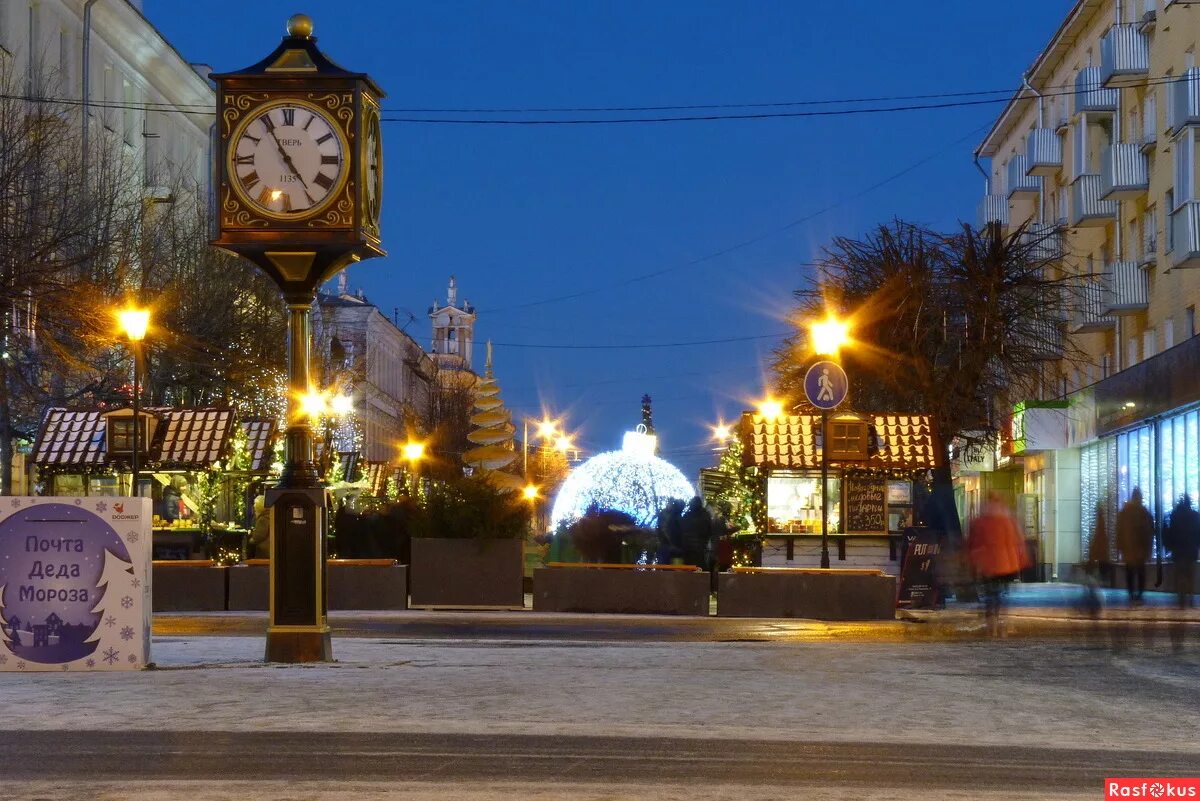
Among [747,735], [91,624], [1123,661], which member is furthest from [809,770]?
[1123,661]

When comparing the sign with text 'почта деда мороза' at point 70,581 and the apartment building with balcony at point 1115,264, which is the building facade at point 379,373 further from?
the sign with text 'почта деда мороза' at point 70,581

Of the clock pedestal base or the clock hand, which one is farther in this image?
the clock hand

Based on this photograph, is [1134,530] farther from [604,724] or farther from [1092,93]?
[1092,93]

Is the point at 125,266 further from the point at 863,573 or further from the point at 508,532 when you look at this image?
the point at 863,573

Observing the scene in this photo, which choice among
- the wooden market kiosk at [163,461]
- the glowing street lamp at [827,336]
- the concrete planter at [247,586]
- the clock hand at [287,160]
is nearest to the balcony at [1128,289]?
the glowing street lamp at [827,336]

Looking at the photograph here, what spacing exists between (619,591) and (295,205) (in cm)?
1388

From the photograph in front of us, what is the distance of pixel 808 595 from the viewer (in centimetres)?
2806

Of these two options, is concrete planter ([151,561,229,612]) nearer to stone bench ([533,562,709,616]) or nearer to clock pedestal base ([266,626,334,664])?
stone bench ([533,562,709,616])

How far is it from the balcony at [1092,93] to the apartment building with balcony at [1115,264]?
0.04 metres

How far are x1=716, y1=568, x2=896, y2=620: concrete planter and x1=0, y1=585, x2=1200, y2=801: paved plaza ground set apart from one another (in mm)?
8536

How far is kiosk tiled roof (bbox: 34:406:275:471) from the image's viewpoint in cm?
3756

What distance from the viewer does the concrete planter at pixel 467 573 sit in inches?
1154

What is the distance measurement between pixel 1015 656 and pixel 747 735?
802 centimetres

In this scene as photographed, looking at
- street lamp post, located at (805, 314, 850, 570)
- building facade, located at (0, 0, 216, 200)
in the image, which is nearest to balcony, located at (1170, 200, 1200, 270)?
street lamp post, located at (805, 314, 850, 570)
